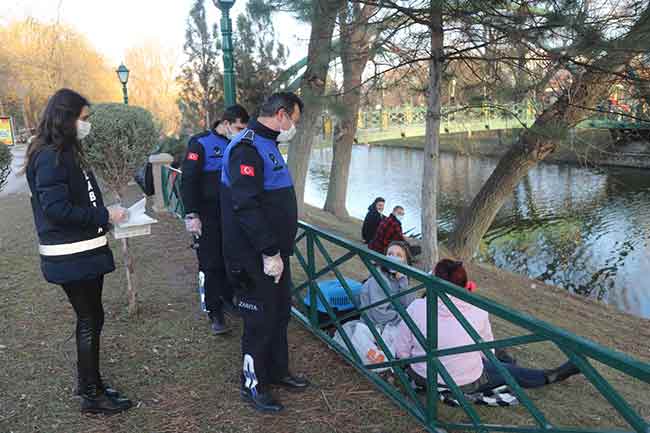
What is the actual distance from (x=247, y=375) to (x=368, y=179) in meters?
23.1

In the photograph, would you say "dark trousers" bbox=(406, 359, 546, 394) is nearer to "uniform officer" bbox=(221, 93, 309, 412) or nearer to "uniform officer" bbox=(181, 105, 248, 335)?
"uniform officer" bbox=(221, 93, 309, 412)

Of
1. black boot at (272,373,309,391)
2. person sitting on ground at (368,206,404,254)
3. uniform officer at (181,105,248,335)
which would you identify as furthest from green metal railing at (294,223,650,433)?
person sitting on ground at (368,206,404,254)

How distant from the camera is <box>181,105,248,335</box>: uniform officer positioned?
3.71 meters

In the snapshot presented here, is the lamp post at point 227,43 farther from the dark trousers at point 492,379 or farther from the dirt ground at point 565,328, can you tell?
the dark trousers at point 492,379

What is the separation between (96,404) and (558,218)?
16599 mm

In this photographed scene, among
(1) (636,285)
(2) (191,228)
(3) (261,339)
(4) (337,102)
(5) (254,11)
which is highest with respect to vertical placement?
(5) (254,11)

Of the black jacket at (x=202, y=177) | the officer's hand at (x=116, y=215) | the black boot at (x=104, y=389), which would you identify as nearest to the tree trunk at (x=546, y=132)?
the black jacket at (x=202, y=177)

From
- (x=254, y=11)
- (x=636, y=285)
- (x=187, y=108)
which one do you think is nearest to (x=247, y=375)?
(x=254, y=11)

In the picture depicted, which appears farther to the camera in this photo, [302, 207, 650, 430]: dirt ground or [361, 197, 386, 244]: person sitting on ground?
[361, 197, 386, 244]: person sitting on ground

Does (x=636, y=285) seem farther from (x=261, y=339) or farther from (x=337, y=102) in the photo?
(x=261, y=339)

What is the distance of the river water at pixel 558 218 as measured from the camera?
11.8m

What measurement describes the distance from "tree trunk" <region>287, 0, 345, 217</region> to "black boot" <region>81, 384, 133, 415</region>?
4.32 m

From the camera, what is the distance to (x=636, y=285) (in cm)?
1120

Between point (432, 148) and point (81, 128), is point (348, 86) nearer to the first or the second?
point (432, 148)
